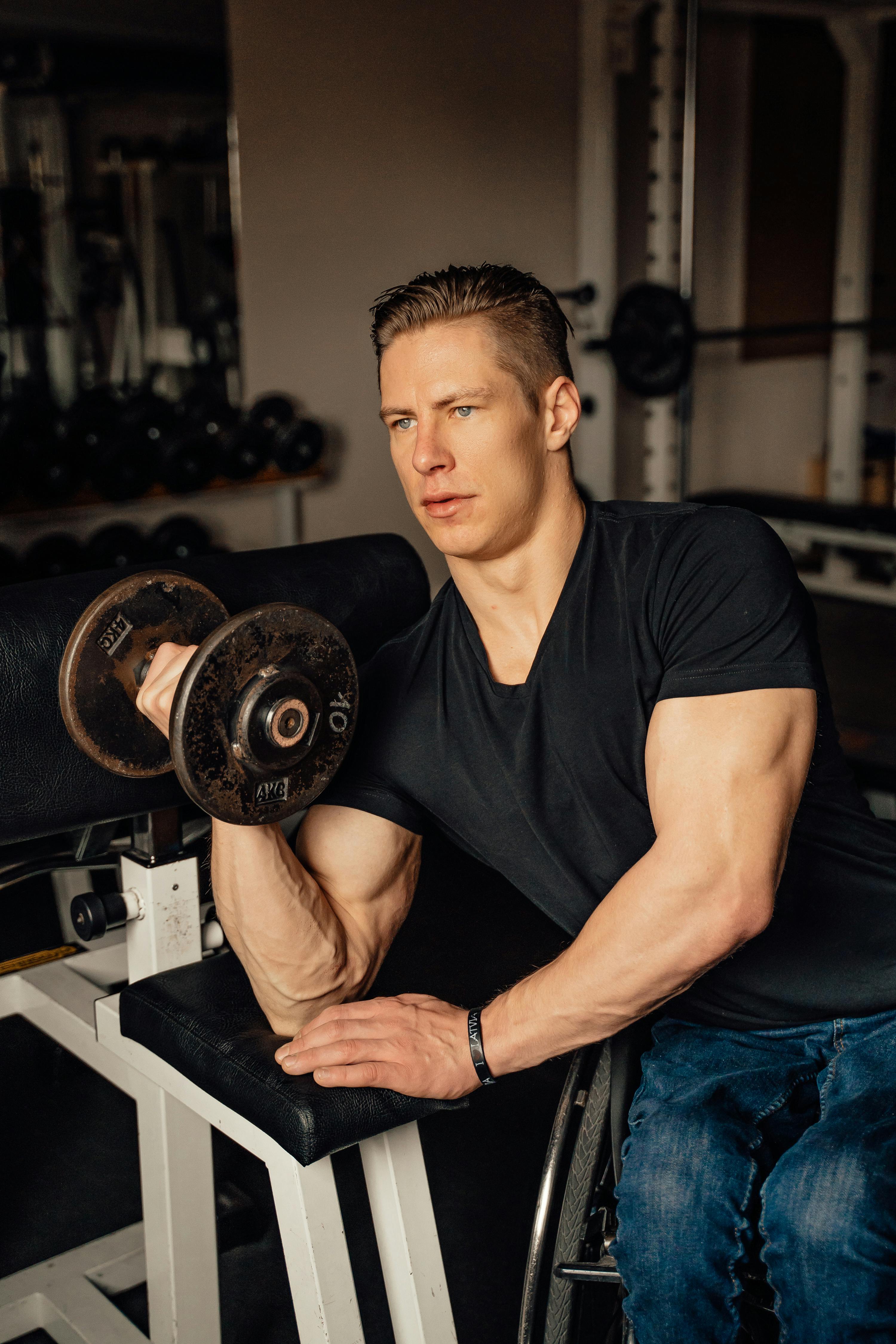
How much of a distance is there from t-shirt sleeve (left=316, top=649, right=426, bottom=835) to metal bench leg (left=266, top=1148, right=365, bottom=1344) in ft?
1.18

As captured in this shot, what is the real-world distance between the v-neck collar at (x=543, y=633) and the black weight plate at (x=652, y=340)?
9.82 ft

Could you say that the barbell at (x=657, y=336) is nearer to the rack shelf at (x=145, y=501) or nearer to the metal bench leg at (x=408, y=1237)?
the rack shelf at (x=145, y=501)

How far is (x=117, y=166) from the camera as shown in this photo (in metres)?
3.60

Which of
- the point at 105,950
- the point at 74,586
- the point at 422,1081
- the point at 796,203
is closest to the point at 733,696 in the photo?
the point at 422,1081

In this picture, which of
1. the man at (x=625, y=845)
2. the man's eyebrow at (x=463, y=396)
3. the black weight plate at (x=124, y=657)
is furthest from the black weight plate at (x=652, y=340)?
the black weight plate at (x=124, y=657)

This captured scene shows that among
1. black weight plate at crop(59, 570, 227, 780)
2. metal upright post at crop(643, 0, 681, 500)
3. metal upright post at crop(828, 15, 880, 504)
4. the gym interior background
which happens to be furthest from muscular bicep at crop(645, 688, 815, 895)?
metal upright post at crop(828, 15, 880, 504)

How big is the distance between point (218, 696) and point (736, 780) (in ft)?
1.51

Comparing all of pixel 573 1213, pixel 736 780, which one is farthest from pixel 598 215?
pixel 573 1213

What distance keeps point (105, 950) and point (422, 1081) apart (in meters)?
0.65

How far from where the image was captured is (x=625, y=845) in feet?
3.99

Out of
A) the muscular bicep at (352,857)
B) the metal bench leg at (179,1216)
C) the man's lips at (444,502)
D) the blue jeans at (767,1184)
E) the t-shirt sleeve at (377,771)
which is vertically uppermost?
the man's lips at (444,502)

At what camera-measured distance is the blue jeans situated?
Result: 3.34 feet

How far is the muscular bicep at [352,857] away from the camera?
132 cm

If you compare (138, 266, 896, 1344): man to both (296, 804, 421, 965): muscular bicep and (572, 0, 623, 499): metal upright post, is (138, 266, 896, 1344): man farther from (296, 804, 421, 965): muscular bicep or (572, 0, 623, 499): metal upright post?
(572, 0, 623, 499): metal upright post
